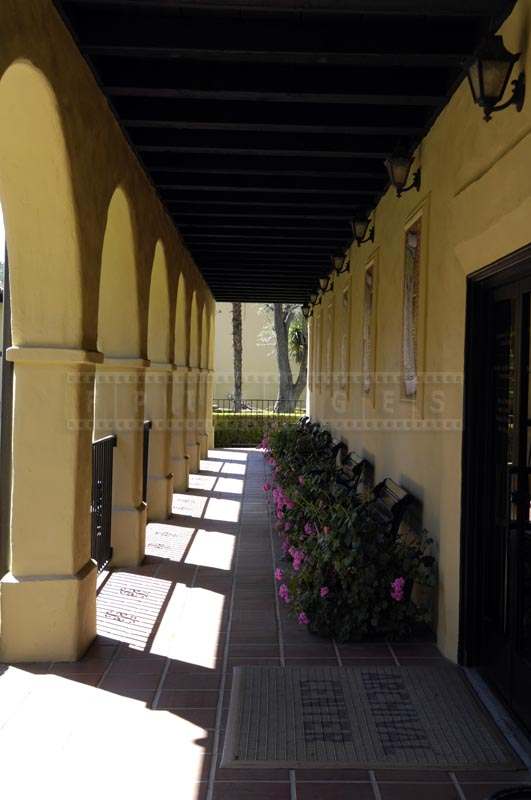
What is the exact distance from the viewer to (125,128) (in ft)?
16.6

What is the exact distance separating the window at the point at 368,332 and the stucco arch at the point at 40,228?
3820 mm

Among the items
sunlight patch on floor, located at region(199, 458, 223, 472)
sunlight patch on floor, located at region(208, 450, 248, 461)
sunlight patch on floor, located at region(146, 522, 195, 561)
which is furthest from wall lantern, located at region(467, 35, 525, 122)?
sunlight patch on floor, located at region(208, 450, 248, 461)

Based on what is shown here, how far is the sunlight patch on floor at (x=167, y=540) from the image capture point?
6898 mm

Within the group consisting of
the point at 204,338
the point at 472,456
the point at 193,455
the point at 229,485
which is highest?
the point at 204,338

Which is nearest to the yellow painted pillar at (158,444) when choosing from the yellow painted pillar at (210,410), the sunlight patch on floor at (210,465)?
the sunlight patch on floor at (210,465)

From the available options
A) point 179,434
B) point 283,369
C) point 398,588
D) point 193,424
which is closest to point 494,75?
point 398,588

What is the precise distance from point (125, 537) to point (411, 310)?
305cm

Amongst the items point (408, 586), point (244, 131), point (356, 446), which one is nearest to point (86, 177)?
point (244, 131)

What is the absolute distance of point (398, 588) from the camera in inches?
179

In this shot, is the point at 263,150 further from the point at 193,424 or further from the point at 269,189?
the point at 193,424

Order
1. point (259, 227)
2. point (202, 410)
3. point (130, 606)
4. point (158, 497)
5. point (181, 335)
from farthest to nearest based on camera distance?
1. point (202, 410)
2. point (181, 335)
3. point (158, 497)
4. point (259, 227)
5. point (130, 606)

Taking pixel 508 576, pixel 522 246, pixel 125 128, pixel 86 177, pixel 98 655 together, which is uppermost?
pixel 125 128

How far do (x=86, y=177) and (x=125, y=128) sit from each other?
1.00 m

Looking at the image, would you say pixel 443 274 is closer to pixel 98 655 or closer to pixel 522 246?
pixel 522 246
